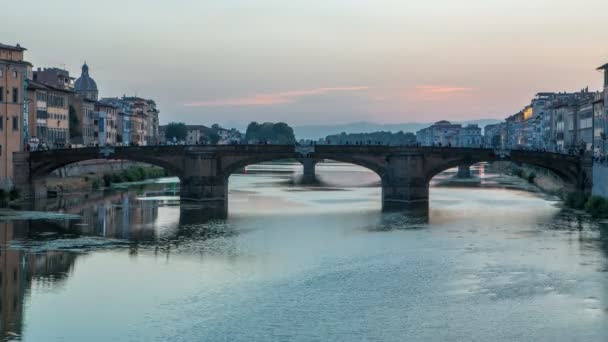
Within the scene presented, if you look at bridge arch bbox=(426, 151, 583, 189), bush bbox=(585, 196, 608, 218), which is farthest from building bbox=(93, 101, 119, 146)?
bush bbox=(585, 196, 608, 218)

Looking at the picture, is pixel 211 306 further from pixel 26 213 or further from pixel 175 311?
pixel 26 213

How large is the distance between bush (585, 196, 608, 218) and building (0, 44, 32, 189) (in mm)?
44060

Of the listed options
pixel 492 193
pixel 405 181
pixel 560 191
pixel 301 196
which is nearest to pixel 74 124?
pixel 301 196

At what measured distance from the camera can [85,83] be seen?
157000 millimetres

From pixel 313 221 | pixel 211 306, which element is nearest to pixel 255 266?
pixel 211 306

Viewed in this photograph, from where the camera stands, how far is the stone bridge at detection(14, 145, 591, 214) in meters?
72.3

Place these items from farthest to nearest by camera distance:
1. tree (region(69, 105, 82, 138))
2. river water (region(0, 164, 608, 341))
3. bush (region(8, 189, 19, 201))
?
tree (region(69, 105, 82, 138)), bush (region(8, 189, 19, 201)), river water (region(0, 164, 608, 341))

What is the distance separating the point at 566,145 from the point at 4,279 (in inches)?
3667

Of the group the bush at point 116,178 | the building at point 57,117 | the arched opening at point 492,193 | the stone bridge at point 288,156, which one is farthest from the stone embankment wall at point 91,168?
the arched opening at point 492,193

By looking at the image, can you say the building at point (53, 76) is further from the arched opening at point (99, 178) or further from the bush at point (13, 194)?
the bush at point (13, 194)

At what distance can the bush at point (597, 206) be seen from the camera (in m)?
59.2

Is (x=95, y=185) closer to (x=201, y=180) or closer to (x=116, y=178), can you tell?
(x=116, y=178)

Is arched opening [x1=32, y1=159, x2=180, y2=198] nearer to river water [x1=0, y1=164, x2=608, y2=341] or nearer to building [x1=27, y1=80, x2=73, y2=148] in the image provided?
building [x1=27, y1=80, x2=73, y2=148]

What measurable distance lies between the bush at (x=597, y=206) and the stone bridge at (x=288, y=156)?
9392 mm
